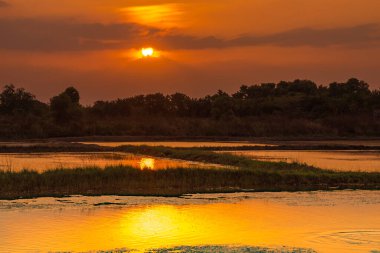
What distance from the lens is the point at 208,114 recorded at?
9206 centimetres

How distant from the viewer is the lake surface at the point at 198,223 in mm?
12177

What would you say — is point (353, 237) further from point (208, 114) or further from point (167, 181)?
point (208, 114)

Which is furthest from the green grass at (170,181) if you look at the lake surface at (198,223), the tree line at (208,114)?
the tree line at (208,114)

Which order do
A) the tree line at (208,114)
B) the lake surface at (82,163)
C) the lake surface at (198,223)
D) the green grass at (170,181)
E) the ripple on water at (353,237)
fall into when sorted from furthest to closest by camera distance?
the tree line at (208,114)
the lake surface at (82,163)
the green grass at (170,181)
the ripple on water at (353,237)
the lake surface at (198,223)

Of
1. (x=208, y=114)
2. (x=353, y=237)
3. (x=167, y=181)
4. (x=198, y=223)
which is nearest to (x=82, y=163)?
(x=167, y=181)

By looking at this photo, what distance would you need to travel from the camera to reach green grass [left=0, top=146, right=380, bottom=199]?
810 inches

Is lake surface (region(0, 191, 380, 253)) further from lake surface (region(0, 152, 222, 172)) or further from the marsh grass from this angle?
lake surface (region(0, 152, 222, 172))

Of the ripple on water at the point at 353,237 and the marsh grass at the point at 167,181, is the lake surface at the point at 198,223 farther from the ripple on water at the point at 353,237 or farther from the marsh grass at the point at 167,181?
the marsh grass at the point at 167,181

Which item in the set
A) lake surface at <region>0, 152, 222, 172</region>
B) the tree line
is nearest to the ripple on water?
lake surface at <region>0, 152, 222, 172</region>

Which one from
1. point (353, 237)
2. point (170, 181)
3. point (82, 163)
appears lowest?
point (353, 237)

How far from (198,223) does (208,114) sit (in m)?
77.5

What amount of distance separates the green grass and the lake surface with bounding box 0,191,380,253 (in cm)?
175

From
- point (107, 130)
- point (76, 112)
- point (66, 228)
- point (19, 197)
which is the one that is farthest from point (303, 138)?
point (66, 228)

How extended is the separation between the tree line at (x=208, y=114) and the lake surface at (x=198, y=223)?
44969 millimetres
